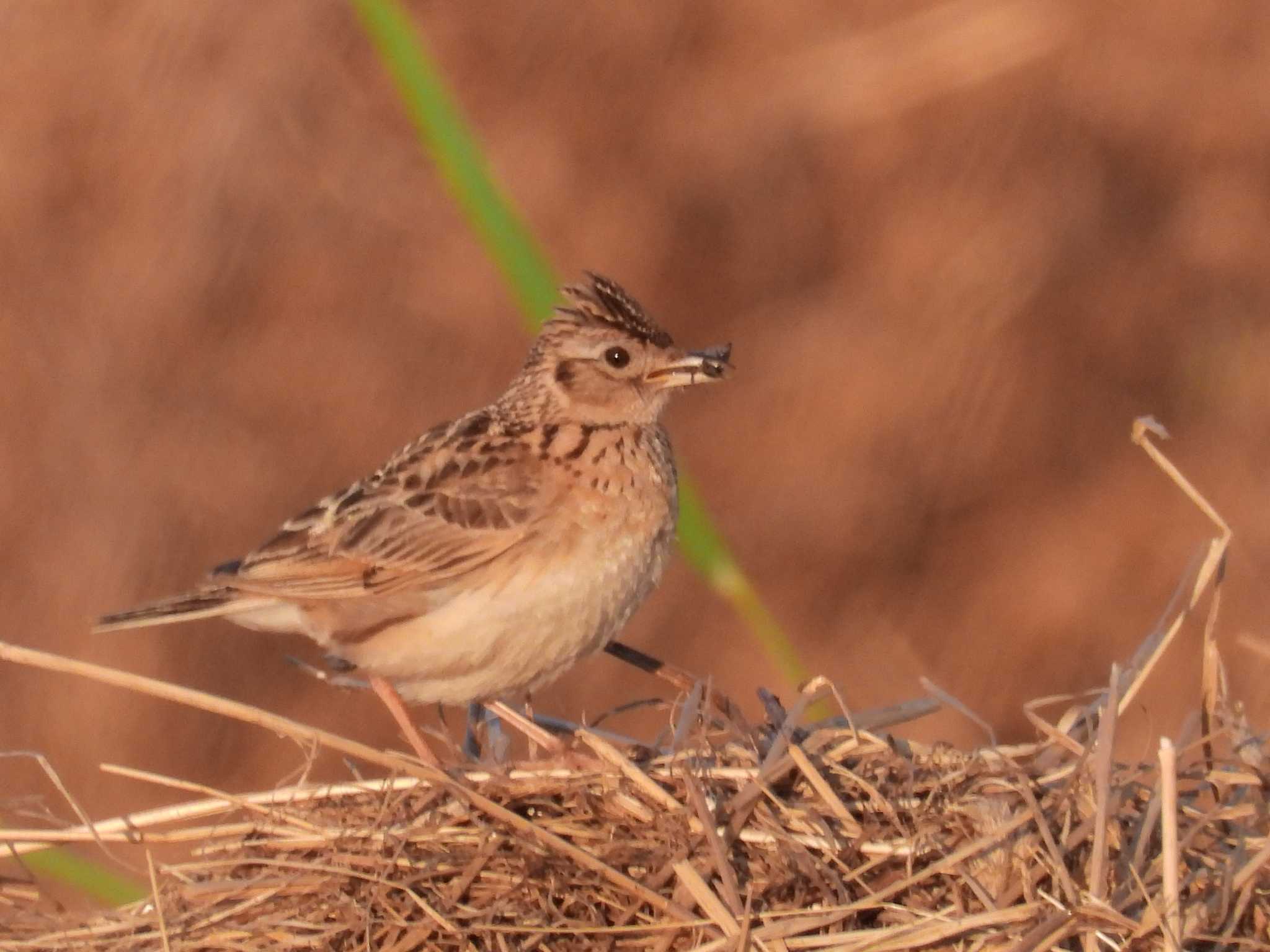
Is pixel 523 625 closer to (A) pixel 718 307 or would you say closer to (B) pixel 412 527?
(B) pixel 412 527

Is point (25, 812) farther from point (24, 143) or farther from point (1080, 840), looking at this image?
point (24, 143)

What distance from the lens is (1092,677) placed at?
38.5 ft

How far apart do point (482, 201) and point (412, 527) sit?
155cm

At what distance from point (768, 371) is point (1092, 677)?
8.45 ft

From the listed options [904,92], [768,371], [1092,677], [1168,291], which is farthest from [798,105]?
[1092,677]

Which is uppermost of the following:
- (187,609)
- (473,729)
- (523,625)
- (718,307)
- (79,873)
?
(718,307)

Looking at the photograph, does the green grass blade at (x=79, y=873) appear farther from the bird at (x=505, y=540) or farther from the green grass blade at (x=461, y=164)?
the green grass blade at (x=461, y=164)

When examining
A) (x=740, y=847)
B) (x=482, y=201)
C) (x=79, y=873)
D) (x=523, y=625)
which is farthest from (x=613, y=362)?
(x=79, y=873)

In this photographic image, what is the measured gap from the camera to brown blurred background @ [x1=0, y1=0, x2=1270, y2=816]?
11.3m

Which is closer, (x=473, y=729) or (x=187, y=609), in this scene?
(x=187, y=609)

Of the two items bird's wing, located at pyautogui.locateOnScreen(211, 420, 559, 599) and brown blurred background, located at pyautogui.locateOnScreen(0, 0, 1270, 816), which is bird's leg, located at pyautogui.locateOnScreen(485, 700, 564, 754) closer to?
bird's wing, located at pyautogui.locateOnScreen(211, 420, 559, 599)

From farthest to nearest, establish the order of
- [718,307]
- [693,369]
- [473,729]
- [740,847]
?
[718,307] → [473,729] → [693,369] → [740,847]

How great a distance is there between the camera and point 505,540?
5.37m

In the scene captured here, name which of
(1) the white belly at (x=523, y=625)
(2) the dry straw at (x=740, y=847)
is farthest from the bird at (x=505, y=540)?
(2) the dry straw at (x=740, y=847)
